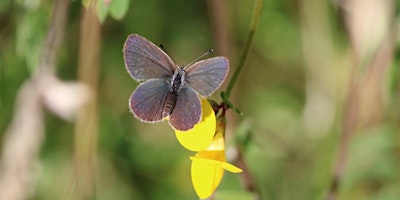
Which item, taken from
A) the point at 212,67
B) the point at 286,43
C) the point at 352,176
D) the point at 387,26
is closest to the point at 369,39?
the point at 387,26

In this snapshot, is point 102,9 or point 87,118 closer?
point 102,9

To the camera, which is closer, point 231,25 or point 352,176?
point 352,176

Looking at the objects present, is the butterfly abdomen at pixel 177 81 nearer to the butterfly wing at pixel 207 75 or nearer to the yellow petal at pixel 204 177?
the butterfly wing at pixel 207 75

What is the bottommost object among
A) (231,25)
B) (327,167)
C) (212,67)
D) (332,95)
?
(327,167)

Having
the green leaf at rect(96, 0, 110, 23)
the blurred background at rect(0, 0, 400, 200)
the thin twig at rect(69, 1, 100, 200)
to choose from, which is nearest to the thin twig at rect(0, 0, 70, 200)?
the blurred background at rect(0, 0, 400, 200)

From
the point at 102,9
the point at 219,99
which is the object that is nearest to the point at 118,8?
the point at 102,9

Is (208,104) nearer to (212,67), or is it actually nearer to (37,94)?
(212,67)

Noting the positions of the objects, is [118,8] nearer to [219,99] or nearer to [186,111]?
[186,111]
